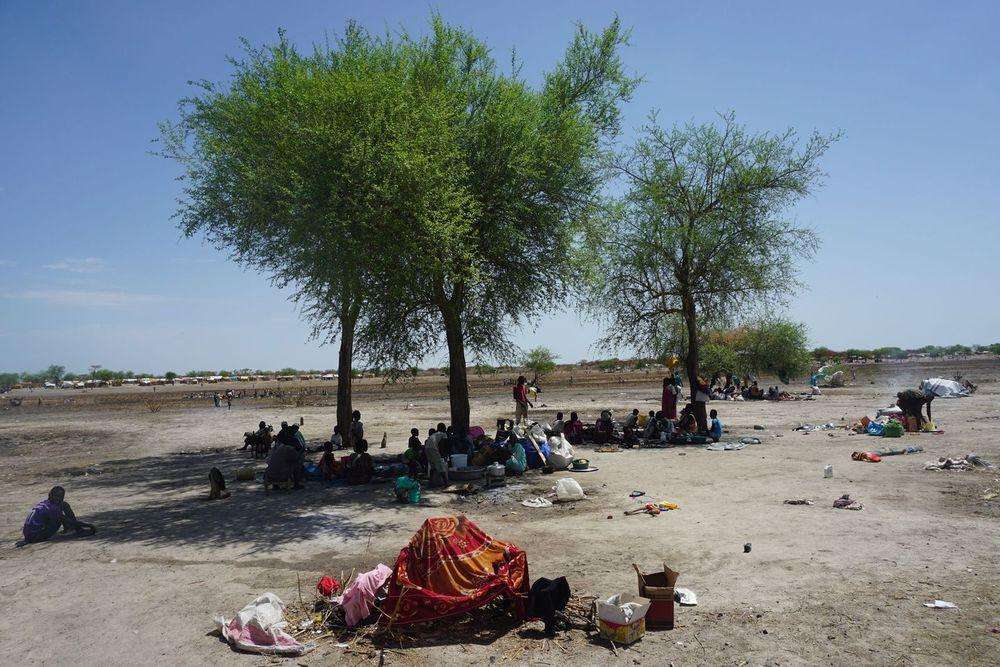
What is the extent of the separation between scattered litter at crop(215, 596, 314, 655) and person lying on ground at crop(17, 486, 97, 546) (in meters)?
6.15

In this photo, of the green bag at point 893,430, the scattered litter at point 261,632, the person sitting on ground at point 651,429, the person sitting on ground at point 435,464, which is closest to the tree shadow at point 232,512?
the person sitting on ground at point 435,464

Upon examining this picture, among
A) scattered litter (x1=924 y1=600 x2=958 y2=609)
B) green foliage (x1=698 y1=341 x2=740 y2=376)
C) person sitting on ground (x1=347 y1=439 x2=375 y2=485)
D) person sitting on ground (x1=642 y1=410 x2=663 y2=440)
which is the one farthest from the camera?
green foliage (x1=698 y1=341 x2=740 y2=376)

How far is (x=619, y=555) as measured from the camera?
8.80m

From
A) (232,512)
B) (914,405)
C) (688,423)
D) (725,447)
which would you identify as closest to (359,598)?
(232,512)

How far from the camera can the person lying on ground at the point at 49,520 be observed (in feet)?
35.1

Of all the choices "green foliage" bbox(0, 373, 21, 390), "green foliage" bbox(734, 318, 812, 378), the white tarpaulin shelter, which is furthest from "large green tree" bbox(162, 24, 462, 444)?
"green foliage" bbox(0, 373, 21, 390)

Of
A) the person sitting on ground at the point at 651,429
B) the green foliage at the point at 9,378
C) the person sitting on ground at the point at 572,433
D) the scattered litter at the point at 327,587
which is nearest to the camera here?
the scattered litter at the point at 327,587

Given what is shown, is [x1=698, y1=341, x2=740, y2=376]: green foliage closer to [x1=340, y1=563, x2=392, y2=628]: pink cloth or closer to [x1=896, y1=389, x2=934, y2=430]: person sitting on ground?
[x1=896, y1=389, x2=934, y2=430]: person sitting on ground

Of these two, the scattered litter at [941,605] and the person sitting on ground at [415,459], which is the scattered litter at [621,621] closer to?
the scattered litter at [941,605]

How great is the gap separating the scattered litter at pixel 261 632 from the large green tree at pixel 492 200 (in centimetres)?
790

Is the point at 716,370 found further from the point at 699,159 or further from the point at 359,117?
the point at 359,117

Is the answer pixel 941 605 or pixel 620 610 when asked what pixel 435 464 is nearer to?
pixel 620 610

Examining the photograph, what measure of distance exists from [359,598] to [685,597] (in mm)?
3793

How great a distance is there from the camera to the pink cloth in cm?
679
